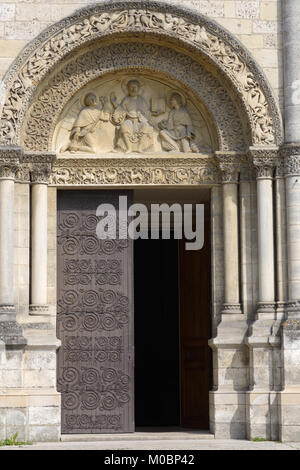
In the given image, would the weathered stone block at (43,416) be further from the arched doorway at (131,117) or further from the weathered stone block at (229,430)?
the weathered stone block at (229,430)

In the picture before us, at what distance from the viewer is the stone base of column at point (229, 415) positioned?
15250 millimetres

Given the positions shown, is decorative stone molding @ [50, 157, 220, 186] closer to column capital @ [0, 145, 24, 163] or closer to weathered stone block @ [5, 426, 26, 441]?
column capital @ [0, 145, 24, 163]

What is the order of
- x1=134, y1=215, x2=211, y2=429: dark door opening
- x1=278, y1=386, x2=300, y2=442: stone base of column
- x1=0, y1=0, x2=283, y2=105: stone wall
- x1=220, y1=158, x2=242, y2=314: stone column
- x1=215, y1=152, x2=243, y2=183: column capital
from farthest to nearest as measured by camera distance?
x1=134, y1=215, x2=211, y2=429: dark door opening < x1=215, y1=152, x2=243, y2=183: column capital < x1=220, y1=158, x2=242, y2=314: stone column < x1=0, y1=0, x2=283, y2=105: stone wall < x1=278, y1=386, x2=300, y2=442: stone base of column

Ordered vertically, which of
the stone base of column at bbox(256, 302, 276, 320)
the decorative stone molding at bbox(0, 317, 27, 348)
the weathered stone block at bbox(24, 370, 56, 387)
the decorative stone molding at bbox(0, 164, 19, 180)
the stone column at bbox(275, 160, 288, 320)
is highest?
the decorative stone molding at bbox(0, 164, 19, 180)

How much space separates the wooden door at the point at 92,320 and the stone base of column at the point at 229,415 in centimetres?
137

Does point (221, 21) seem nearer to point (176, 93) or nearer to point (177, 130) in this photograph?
point (176, 93)

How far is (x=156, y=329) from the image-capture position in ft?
69.2

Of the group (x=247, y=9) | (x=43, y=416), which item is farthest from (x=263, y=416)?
(x=247, y=9)

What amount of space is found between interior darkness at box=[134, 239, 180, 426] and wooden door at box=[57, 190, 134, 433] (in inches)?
178

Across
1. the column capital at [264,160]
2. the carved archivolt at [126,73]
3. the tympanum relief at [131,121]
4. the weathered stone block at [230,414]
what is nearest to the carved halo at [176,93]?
the tympanum relief at [131,121]

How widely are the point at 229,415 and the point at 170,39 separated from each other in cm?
585

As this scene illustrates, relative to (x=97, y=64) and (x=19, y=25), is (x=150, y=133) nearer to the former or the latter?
(x=97, y=64)

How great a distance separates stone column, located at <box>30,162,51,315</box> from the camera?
50.5 ft

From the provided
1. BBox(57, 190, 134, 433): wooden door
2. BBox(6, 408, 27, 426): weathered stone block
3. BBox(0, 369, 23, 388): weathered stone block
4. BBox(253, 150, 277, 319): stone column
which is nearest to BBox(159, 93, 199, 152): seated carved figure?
BBox(57, 190, 134, 433): wooden door
